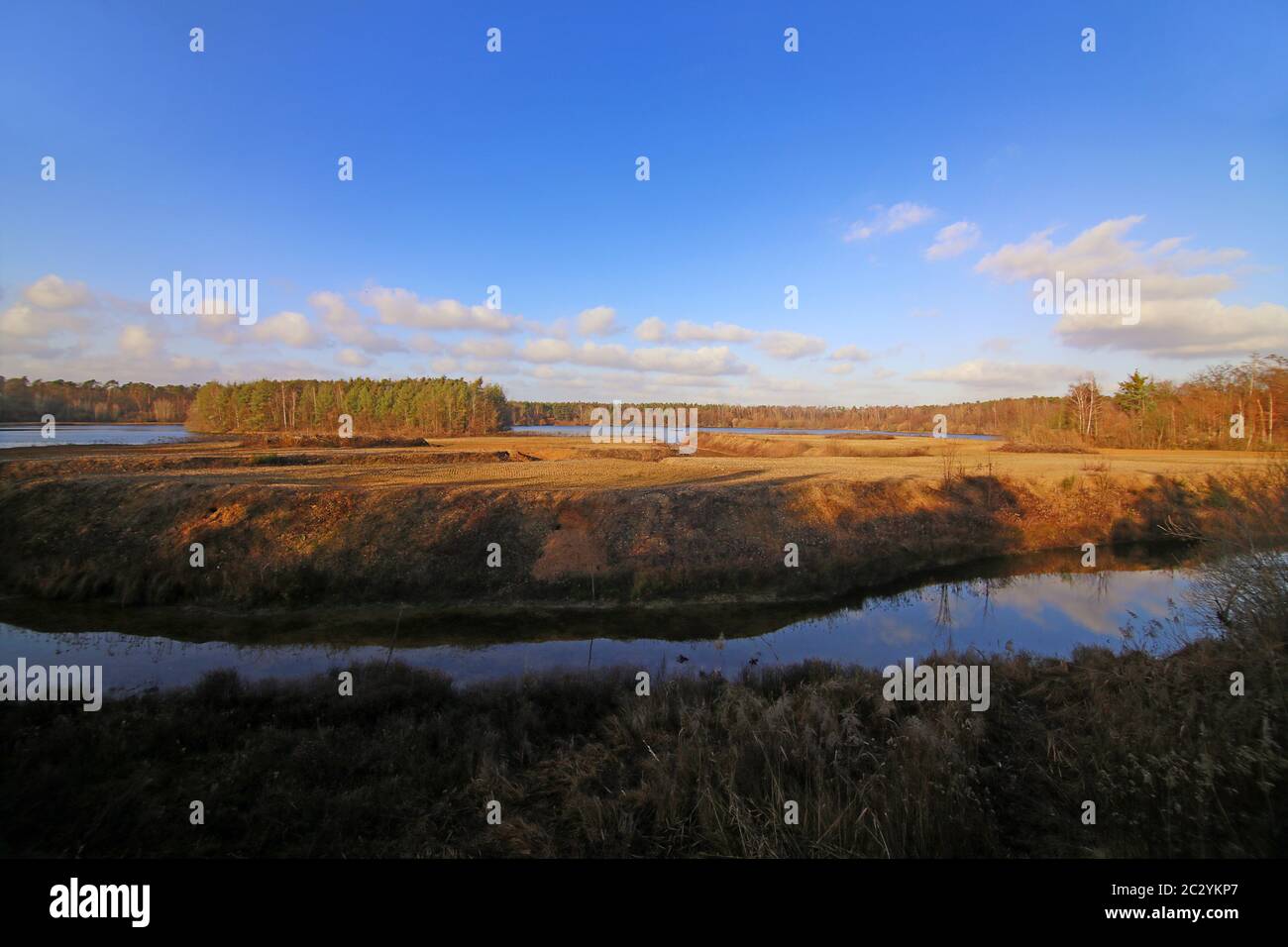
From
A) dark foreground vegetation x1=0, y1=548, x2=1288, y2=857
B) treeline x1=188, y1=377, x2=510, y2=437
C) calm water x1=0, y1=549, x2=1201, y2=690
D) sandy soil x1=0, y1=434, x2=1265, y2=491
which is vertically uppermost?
treeline x1=188, y1=377, x2=510, y2=437

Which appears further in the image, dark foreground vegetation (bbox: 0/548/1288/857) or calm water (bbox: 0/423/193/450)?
calm water (bbox: 0/423/193/450)

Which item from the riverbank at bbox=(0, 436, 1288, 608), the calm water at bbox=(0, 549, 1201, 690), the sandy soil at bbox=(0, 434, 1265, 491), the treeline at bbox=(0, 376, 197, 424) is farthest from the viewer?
the treeline at bbox=(0, 376, 197, 424)

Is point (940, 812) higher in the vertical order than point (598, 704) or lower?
higher

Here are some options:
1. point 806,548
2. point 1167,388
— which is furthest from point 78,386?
point 1167,388

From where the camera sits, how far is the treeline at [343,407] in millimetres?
109438

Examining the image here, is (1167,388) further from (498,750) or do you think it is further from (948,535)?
(498,750)

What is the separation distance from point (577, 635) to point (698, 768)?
34.1 ft

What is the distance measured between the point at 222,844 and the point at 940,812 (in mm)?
8443

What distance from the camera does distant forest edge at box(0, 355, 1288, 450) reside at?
6300 cm

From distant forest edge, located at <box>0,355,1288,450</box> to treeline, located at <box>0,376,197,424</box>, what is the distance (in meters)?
0.31

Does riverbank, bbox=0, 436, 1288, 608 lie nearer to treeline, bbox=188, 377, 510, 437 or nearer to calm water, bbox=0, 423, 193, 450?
calm water, bbox=0, 423, 193, 450

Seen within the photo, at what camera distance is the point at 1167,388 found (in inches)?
2904

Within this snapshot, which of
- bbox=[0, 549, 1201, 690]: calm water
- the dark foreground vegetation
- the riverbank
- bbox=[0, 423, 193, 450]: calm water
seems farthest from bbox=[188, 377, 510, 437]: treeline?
the dark foreground vegetation

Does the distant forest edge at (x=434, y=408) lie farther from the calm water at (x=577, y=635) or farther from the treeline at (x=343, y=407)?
the calm water at (x=577, y=635)
